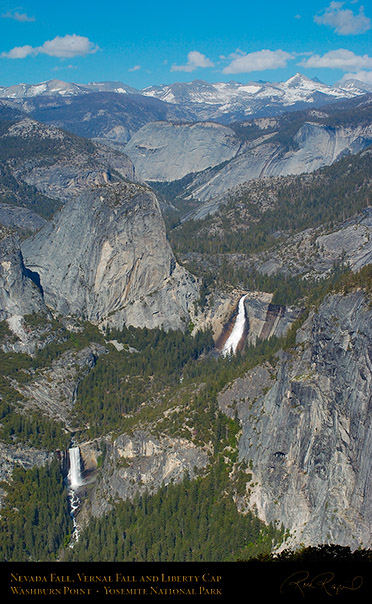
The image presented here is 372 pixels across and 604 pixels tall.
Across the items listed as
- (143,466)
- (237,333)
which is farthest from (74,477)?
(237,333)

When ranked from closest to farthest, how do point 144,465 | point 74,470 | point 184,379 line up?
point 144,465, point 74,470, point 184,379

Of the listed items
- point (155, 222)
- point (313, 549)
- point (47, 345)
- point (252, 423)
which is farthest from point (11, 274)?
point (313, 549)

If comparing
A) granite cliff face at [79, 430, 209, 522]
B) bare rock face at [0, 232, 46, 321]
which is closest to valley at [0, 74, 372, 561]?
granite cliff face at [79, 430, 209, 522]

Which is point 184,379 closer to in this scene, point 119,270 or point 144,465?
point 119,270

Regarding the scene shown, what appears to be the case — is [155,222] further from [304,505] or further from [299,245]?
[304,505]

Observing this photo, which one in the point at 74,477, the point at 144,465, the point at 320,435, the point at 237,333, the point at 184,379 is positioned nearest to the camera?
the point at 320,435

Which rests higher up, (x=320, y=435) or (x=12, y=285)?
(x=12, y=285)

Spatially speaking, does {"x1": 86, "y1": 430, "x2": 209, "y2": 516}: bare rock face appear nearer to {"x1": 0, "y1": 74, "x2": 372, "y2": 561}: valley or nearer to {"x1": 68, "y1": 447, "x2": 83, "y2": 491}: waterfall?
{"x1": 0, "y1": 74, "x2": 372, "y2": 561}: valley
